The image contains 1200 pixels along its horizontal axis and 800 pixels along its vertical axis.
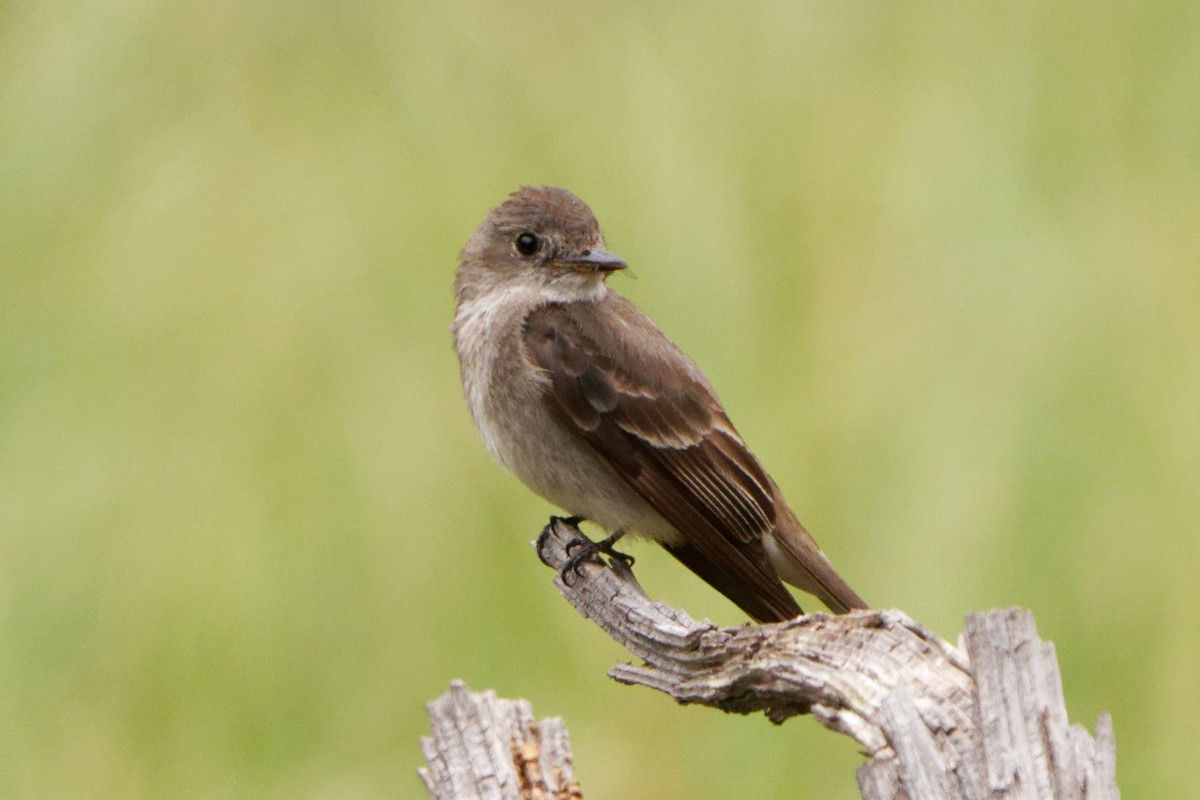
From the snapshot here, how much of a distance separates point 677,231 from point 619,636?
6.42 feet

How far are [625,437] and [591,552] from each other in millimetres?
300

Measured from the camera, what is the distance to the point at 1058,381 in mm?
5094

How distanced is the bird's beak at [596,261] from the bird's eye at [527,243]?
0.23 ft

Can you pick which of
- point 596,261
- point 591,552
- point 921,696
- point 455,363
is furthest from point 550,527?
point 921,696

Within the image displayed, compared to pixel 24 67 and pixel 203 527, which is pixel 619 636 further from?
pixel 24 67

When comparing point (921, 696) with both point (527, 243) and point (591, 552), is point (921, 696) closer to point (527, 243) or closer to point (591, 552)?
point (591, 552)

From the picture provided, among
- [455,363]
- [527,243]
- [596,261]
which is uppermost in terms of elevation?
[455,363]

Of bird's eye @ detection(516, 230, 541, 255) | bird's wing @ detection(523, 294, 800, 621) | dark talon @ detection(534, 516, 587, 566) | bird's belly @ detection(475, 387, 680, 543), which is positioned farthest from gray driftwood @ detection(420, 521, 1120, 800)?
bird's eye @ detection(516, 230, 541, 255)

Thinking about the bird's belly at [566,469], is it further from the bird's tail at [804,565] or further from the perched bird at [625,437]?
the bird's tail at [804,565]

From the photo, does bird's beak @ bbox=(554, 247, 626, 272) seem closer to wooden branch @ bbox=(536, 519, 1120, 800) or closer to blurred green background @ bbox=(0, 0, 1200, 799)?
blurred green background @ bbox=(0, 0, 1200, 799)

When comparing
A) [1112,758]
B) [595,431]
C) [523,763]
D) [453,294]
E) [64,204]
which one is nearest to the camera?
[1112,758]

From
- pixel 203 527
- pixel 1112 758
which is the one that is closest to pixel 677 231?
pixel 203 527

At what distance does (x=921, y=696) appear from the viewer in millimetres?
2396

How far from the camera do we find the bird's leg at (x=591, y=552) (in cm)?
411
